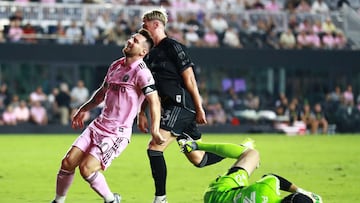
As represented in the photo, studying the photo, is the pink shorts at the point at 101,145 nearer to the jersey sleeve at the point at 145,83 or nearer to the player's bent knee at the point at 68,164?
the player's bent knee at the point at 68,164

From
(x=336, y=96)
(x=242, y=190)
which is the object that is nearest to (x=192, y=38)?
(x=336, y=96)

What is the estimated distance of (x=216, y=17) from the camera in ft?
124

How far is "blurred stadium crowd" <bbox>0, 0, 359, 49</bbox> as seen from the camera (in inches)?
1377

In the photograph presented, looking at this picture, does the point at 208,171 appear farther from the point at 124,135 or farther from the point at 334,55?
the point at 334,55

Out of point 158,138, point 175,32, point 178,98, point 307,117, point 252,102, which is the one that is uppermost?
point 178,98

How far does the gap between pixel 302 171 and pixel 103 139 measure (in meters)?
8.10

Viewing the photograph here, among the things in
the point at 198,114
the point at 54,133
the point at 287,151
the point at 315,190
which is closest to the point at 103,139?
the point at 198,114

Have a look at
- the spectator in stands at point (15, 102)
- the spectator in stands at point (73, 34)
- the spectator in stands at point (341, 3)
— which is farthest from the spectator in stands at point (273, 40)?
the spectator in stands at point (15, 102)

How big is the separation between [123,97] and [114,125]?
0.34 m

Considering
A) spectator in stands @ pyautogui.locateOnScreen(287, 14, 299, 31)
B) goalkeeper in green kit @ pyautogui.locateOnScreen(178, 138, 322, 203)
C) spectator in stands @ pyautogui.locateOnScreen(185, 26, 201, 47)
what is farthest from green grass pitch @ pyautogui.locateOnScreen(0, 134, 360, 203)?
spectator in stands @ pyautogui.locateOnScreen(287, 14, 299, 31)

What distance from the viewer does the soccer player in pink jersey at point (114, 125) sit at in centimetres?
1051

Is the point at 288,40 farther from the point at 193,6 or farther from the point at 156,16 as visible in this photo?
the point at 156,16

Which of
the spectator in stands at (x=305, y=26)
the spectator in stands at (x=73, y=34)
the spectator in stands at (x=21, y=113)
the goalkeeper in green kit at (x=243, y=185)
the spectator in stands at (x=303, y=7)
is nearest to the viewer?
the goalkeeper in green kit at (x=243, y=185)

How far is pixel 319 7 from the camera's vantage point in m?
41.5
